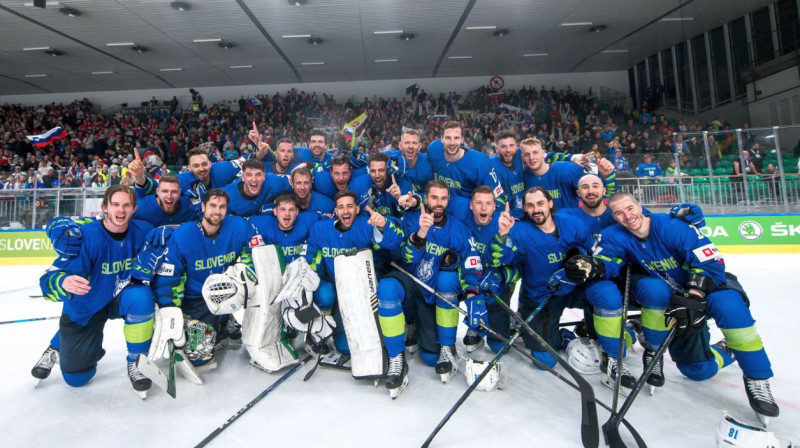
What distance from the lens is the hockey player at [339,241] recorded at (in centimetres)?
297

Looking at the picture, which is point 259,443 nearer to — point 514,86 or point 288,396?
point 288,396

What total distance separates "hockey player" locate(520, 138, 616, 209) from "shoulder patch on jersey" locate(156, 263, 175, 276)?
9.88 feet

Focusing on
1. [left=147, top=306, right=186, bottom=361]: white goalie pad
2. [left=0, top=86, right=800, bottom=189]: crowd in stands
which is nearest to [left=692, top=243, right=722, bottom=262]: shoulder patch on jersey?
[left=147, top=306, right=186, bottom=361]: white goalie pad

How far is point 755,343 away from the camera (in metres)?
2.15

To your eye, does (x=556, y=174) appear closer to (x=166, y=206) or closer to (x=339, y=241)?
(x=339, y=241)

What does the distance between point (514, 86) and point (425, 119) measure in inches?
165

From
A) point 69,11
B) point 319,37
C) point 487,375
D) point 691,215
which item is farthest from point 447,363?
Answer: point 69,11

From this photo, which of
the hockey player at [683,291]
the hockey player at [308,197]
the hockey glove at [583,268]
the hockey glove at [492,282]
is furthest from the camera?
the hockey player at [308,197]

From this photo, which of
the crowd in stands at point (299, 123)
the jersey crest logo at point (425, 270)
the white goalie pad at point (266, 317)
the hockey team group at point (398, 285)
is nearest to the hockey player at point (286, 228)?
the hockey team group at point (398, 285)

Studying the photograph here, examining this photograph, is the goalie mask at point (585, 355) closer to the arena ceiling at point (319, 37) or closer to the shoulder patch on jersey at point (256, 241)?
the shoulder patch on jersey at point (256, 241)

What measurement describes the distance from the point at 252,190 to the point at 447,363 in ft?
7.36

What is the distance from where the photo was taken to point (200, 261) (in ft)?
9.74

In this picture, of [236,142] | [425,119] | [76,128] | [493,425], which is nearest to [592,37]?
[425,119]

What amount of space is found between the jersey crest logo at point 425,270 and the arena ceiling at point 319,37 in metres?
9.26
